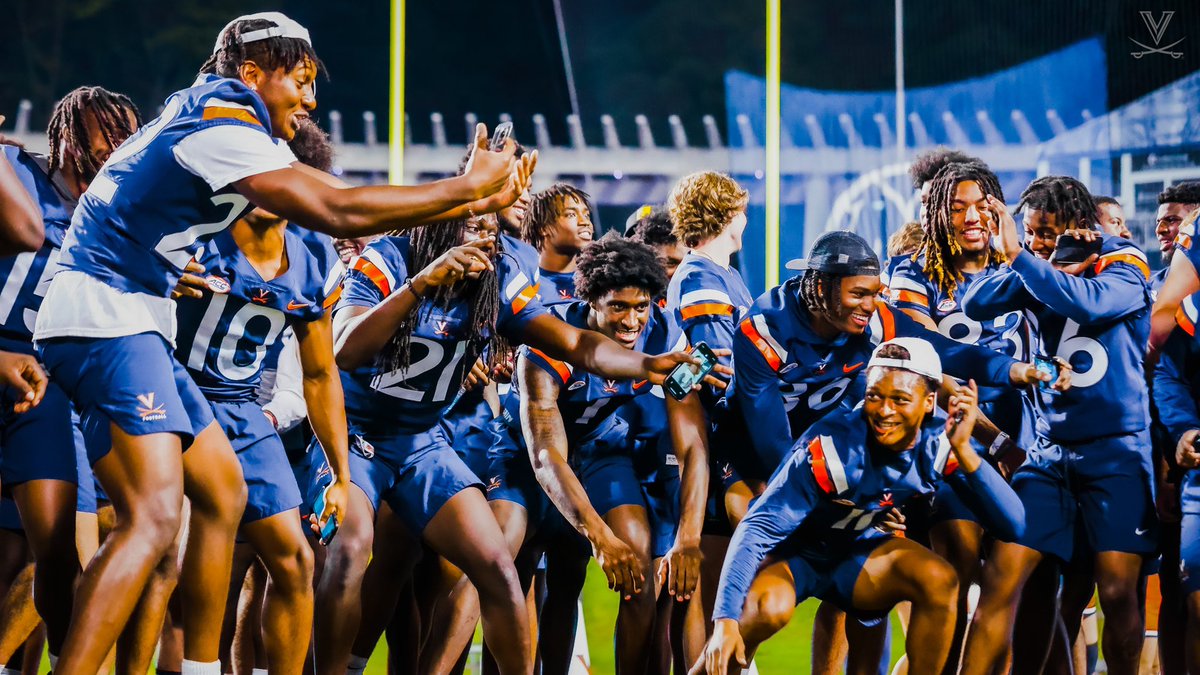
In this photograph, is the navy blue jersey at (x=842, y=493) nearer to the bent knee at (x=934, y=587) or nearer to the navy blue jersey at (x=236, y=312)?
the bent knee at (x=934, y=587)

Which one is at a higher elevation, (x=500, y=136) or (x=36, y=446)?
(x=500, y=136)

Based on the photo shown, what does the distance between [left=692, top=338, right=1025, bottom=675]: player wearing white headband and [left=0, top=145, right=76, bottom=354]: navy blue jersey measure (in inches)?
86.5

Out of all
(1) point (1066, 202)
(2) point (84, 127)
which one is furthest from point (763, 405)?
(2) point (84, 127)

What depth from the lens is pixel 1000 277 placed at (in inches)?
186

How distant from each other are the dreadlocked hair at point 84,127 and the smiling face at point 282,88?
877 mm

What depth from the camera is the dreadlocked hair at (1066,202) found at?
16.2 ft

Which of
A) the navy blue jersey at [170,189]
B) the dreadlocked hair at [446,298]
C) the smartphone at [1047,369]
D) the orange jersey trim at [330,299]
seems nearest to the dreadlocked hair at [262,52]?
the navy blue jersey at [170,189]

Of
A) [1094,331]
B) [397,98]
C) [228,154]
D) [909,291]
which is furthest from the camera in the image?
[397,98]

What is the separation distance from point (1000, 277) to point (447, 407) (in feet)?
6.50

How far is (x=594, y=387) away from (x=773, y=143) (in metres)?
6.82

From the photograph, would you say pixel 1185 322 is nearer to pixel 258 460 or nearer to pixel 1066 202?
pixel 1066 202

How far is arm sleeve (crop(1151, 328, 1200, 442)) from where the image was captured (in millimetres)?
4531

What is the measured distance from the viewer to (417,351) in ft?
14.8

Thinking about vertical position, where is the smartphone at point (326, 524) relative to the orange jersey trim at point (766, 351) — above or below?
below
